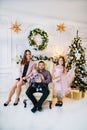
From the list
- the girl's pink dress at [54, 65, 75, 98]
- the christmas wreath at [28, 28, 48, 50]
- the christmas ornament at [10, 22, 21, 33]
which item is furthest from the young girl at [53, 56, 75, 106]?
the christmas ornament at [10, 22, 21, 33]

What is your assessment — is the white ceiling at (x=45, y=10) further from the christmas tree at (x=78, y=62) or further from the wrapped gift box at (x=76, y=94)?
the wrapped gift box at (x=76, y=94)

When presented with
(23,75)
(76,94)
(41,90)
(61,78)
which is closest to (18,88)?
(23,75)

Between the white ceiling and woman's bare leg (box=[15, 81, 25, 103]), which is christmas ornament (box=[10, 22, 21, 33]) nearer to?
the white ceiling

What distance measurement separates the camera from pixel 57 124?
342 cm

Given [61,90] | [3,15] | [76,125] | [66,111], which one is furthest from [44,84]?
[3,15]

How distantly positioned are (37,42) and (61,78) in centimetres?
64

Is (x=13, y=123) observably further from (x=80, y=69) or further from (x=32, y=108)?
(x=80, y=69)

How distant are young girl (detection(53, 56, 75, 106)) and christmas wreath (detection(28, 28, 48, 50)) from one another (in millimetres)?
324

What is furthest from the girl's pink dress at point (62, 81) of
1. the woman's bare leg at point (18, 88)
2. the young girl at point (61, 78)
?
the woman's bare leg at point (18, 88)

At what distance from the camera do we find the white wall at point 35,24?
3.32m

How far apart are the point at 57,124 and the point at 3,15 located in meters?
Result: 1.78

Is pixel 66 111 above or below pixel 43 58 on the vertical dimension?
below

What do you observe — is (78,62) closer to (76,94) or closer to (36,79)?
(76,94)

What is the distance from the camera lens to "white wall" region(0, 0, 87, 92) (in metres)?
3.32
